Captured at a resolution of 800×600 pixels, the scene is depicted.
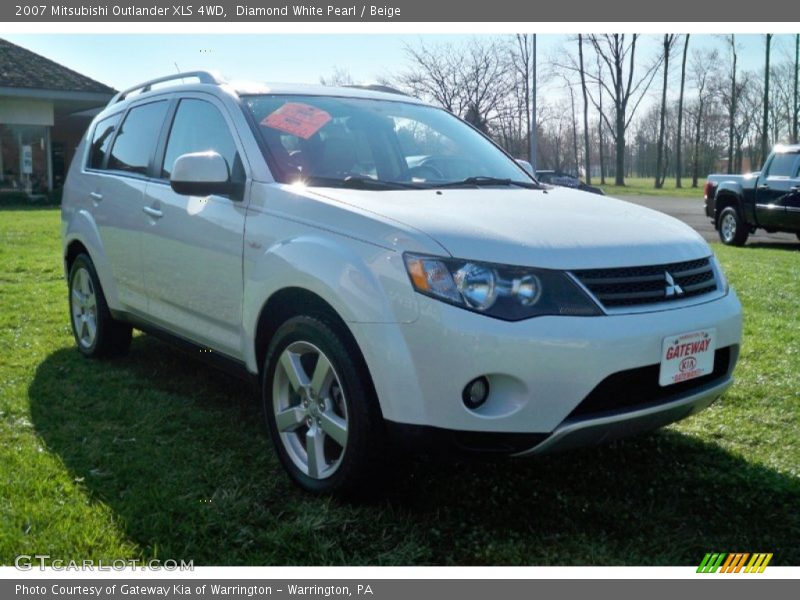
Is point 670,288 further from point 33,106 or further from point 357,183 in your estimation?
point 33,106

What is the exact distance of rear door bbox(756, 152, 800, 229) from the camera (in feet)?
44.6

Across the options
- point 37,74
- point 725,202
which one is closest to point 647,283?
point 725,202

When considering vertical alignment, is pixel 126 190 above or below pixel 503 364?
above

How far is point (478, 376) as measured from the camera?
9.05ft

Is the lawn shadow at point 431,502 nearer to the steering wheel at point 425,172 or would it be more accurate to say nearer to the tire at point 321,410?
the tire at point 321,410

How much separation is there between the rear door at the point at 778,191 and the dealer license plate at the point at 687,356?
11.7 meters

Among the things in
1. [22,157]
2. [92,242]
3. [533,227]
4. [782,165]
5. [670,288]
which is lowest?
[670,288]

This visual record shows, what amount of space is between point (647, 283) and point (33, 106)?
26.0 m

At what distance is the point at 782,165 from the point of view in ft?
46.1

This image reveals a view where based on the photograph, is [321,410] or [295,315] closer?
[321,410]

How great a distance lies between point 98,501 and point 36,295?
532cm

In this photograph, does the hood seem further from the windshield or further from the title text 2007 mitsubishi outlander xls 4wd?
the windshield

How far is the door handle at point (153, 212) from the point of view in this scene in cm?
437

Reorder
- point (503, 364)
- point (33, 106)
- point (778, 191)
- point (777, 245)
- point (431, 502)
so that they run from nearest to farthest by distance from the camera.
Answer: point (503, 364) < point (431, 502) < point (778, 191) < point (777, 245) < point (33, 106)
